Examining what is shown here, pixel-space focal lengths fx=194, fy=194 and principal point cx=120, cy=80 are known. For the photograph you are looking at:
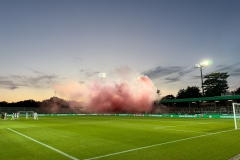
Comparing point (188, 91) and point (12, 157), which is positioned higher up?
point (188, 91)

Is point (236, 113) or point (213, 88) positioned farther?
point (213, 88)

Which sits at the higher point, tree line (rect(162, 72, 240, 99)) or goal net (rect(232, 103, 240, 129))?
tree line (rect(162, 72, 240, 99))

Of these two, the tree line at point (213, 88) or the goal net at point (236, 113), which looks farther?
the tree line at point (213, 88)

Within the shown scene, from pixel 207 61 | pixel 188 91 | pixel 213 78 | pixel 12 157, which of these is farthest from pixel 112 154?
pixel 213 78

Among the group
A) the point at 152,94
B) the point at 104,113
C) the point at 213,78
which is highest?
the point at 213,78

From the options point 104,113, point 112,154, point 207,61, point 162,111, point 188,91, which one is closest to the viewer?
point 112,154

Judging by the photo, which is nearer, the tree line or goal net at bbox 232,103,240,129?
goal net at bbox 232,103,240,129

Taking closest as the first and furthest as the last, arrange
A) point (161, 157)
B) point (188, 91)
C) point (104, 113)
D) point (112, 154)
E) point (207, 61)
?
1. point (161, 157)
2. point (112, 154)
3. point (207, 61)
4. point (104, 113)
5. point (188, 91)

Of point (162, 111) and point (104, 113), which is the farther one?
point (104, 113)

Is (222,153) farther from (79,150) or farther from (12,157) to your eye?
(12,157)

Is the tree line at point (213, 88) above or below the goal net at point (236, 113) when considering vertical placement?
above

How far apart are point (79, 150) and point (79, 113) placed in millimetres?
77007

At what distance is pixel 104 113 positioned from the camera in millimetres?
82688

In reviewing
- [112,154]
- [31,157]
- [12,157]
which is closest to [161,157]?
[112,154]
